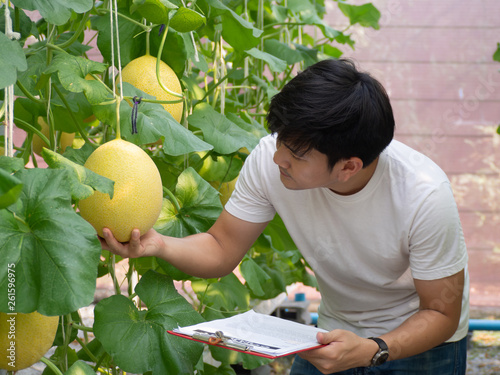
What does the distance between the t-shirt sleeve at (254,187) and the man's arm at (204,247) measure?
18 mm

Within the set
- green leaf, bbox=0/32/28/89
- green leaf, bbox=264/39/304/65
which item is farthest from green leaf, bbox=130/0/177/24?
green leaf, bbox=264/39/304/65

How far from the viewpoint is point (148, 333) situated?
3.38 ft

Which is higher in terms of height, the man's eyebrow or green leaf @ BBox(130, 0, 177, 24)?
green leaf @ BBox(130, 0, 177, 24)

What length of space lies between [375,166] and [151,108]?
49 cm

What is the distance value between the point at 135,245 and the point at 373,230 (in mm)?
510

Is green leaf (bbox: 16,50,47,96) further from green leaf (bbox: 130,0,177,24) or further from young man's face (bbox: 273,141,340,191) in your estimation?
young man's face (bbox: 273,141,340,191)

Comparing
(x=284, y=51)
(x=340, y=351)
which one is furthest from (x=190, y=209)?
(x=284, y=51)

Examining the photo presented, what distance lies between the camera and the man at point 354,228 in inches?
42.6

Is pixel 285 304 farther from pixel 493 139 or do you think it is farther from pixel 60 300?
pixel 60 300

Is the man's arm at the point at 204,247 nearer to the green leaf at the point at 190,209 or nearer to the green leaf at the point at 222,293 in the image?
the green leaf at the point at 190,209

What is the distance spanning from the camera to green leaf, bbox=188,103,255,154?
1.27 meters

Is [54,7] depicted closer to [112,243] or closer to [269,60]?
[112,243]

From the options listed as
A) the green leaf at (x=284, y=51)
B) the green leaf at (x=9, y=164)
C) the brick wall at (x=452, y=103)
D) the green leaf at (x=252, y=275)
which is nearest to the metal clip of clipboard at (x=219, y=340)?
the green leaf at (x=9, y=164)

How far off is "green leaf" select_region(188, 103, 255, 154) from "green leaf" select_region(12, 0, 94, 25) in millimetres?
474
